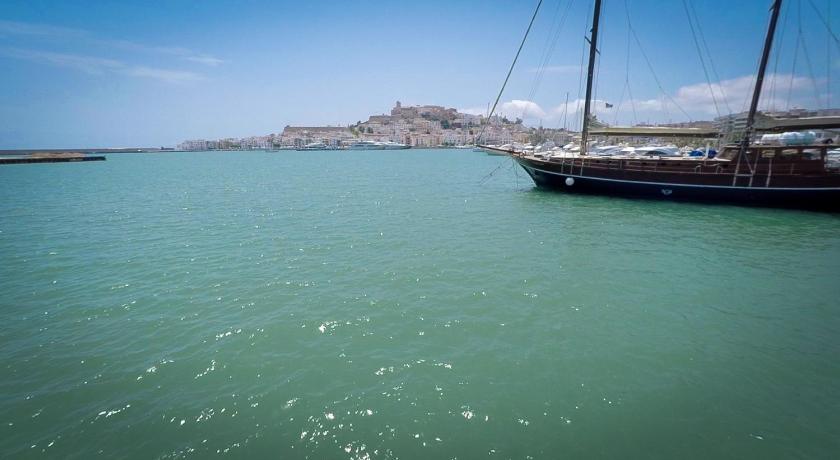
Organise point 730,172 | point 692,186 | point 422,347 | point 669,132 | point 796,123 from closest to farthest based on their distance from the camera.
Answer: point 422,347 < point 796,123 < point 730,172 < point 692,186 < point 669,132

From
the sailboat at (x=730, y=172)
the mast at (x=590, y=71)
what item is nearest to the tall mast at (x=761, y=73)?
the sailboat at (x=730, y=172)

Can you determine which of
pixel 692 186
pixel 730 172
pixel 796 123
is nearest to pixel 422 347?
pixel 692 186

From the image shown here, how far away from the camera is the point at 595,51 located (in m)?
27.0

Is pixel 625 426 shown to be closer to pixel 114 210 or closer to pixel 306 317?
pixel 306 317

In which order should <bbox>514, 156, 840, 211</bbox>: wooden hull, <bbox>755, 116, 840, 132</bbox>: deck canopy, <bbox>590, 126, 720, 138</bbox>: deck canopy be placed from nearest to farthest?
<bbox>755, 116, 840, 132</bbox>: deck canopy
<bbox>514, 156, 840, 211</bbox>: wooden hull
<bbox>590, 126, 720, 138</bbox>: deck canopy

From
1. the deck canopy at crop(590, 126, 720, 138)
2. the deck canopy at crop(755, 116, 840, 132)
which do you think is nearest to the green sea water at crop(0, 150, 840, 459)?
the deck canopy at crop(755, 116, 840, 132)

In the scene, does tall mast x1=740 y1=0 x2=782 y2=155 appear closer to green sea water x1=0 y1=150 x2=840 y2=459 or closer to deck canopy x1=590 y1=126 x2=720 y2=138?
deck canopy x1=590 y1=126 x2=720 y2=138

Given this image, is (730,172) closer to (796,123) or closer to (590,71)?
(796,123)

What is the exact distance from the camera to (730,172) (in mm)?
22391

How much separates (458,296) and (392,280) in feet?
6.64

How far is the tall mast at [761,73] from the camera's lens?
21453 millimetres

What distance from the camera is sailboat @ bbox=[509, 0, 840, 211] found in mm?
20359

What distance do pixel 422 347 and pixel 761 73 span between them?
88.3ft

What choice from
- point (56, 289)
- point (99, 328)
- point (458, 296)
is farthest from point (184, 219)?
point (458, 296)
